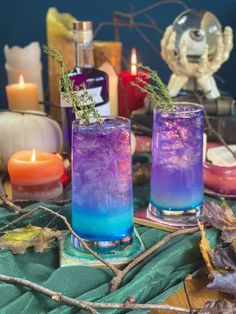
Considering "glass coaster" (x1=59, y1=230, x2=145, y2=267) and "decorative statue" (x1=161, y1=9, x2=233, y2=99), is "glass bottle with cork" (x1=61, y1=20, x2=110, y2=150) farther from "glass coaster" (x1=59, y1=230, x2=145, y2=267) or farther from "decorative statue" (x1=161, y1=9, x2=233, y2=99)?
"glass coaster" (x1=59, y1=230, x2=145, y2=267)

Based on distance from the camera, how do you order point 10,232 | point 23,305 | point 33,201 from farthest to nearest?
point 33,201 < point 10,232 < point 23,305

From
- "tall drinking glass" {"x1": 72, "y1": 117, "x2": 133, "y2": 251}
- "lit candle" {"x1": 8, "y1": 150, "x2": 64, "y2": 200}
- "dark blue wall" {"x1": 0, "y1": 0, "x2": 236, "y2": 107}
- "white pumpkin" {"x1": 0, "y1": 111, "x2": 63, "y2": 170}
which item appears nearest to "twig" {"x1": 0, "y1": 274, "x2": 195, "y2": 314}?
"tall drinking glass" {"x1": 72, "y1": 117, "x2": 133, "y2": 251}

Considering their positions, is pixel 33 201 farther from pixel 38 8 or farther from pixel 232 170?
pixel 38 8

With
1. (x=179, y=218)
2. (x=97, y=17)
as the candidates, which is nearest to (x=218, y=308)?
(x=179, y=218)

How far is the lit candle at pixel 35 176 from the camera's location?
799 millimetres

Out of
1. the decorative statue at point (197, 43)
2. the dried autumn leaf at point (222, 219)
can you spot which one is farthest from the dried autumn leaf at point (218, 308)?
the decorative statue at point (197, 43)

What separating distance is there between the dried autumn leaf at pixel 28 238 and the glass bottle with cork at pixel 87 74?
0.29m

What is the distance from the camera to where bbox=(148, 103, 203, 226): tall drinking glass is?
688 millimetres

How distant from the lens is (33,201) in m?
0.81

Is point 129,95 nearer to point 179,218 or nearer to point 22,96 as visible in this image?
point 22,96

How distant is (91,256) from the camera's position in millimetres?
635

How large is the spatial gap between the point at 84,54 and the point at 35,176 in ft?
0.91

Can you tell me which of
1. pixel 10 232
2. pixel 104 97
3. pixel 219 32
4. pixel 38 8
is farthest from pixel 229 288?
pixel 38 8

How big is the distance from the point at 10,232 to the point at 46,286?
138 mm
